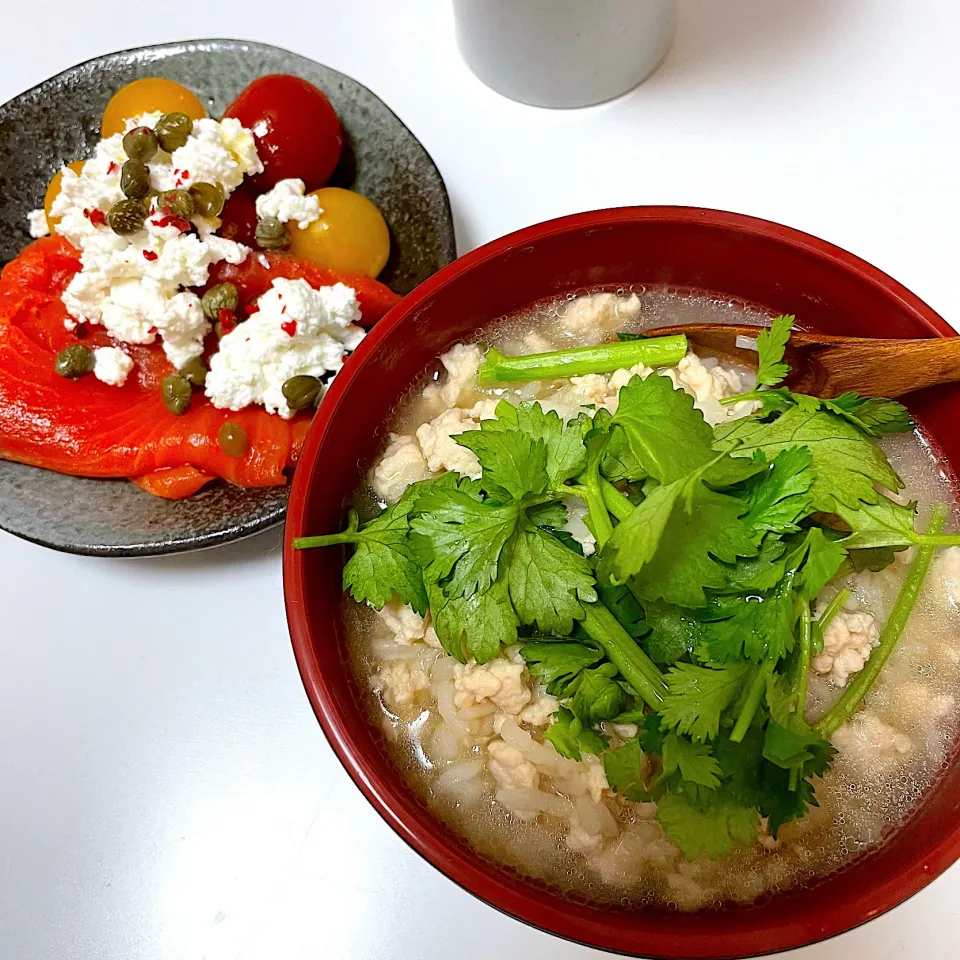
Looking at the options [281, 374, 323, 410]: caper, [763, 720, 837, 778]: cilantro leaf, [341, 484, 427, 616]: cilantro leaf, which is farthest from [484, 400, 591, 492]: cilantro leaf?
[281, 374, 323, 410]: caper

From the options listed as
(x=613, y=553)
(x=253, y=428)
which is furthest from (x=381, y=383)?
(x=613, y=553)

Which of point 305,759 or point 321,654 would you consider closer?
point 321,654

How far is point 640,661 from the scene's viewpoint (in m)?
0.90

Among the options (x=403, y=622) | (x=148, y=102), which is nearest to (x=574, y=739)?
(x=403, y=622)

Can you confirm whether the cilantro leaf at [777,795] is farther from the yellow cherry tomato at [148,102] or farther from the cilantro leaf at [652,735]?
the yellow cherry tomato at [148,102]

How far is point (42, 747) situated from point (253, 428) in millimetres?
586

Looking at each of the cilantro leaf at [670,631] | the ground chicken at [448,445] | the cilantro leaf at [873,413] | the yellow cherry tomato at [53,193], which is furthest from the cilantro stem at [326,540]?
the yellow cherry tomato at [53,193]

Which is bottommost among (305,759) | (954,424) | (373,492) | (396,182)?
(305,759)

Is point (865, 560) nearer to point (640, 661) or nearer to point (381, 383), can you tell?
point (640, 661)

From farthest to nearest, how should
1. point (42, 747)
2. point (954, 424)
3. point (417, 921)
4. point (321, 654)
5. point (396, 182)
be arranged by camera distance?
point (396, 182) → point (42, 747) → point (417, 921) → point (954, 424) → point (321, 654)

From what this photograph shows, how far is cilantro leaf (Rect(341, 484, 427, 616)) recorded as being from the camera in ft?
3.22

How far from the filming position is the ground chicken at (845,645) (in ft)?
3.10

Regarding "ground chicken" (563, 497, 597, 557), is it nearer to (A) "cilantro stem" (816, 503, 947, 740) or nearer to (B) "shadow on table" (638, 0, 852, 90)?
(A) "cilantro stem" (816, 503, 947, 740)

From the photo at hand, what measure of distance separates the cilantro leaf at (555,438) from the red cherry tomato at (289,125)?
28.6 inches
